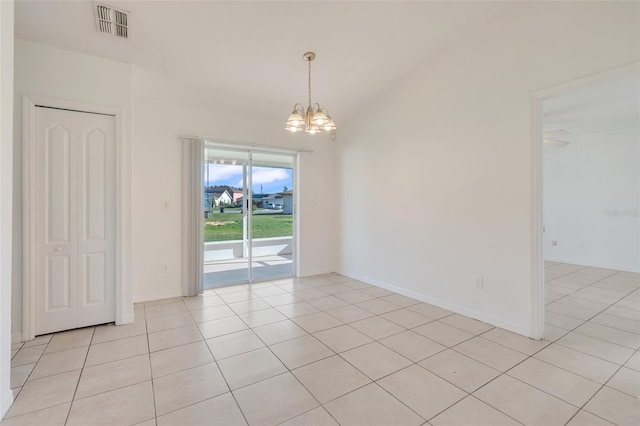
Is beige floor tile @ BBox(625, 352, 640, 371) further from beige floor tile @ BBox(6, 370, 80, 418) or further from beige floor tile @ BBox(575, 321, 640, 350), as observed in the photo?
beige floor tile @ BBox(6, 370, 80, 418)

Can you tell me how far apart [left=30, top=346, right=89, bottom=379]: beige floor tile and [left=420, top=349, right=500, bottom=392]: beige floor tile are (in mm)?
3014

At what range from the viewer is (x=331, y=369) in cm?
241

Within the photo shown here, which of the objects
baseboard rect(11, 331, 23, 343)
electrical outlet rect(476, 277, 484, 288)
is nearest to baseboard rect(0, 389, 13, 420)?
baseboard rect(11, 331, 23, 343)

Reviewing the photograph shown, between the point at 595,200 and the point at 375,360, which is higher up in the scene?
the point at 595,200

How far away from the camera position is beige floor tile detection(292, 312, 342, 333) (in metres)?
3.23

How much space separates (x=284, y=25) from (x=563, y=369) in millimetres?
4191

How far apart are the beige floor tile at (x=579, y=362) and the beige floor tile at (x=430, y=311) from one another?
3.51ft

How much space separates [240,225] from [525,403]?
4874 mm

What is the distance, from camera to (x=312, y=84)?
4.21 m

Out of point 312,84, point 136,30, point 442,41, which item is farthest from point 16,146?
point 442,41

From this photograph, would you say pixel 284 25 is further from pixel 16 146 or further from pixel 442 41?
pixel 16 146

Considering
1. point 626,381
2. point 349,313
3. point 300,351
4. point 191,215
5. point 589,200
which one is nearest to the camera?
point 626,381

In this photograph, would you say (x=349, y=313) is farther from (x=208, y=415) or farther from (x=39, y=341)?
(x=39, y=341)

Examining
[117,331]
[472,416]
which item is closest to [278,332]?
[117,331]
